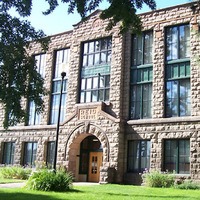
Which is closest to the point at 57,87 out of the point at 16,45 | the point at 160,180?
the point at 160,180

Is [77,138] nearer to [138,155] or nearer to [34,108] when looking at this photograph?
[138,155]

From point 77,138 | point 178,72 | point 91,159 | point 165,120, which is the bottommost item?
point 91,159

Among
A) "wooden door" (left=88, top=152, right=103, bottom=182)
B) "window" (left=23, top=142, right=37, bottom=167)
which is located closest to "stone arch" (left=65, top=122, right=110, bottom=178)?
"wooden door" (left=88, top=152, right=103, bottom=182)

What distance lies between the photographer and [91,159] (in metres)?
23.5

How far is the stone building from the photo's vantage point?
19672mm

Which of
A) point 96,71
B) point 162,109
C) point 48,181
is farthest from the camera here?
→ point 96,71

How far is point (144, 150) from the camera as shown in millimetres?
20562

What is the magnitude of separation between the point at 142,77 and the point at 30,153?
11.0m

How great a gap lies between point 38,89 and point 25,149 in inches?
618

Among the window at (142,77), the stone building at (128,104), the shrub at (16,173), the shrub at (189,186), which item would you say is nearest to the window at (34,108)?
the stone building at (128,104)

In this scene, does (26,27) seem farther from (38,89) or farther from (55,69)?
(55,69)

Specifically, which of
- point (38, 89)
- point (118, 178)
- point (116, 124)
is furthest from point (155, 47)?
point (38, 89)

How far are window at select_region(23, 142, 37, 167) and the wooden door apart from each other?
499cm

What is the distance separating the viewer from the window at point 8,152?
27.0 meters
